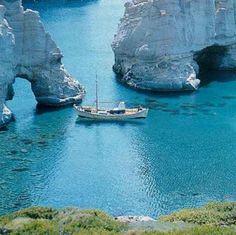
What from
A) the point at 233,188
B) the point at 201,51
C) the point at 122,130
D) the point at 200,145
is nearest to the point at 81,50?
the point at 201,51

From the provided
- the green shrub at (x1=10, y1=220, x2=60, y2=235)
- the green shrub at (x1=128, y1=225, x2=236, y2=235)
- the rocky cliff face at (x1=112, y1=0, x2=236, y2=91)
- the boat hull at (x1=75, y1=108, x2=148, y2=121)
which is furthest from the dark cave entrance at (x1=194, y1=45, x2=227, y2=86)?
the green shrub at (x1=10, y1=220, x2=60, y2=235)

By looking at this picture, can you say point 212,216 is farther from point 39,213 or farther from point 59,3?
point 59,3

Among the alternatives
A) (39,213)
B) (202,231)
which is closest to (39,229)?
(39,213)

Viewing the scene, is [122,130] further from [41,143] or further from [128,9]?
[128,9]

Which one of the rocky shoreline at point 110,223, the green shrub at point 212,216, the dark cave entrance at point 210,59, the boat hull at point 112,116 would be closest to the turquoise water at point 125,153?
the boat hull at point 112,116

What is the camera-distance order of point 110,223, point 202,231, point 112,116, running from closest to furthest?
point 202,231, point 110,223, point 112,116

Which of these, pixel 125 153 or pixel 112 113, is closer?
pixel 125 153

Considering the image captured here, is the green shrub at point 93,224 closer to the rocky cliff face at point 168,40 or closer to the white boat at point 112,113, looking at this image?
the white boat at point 112,113
